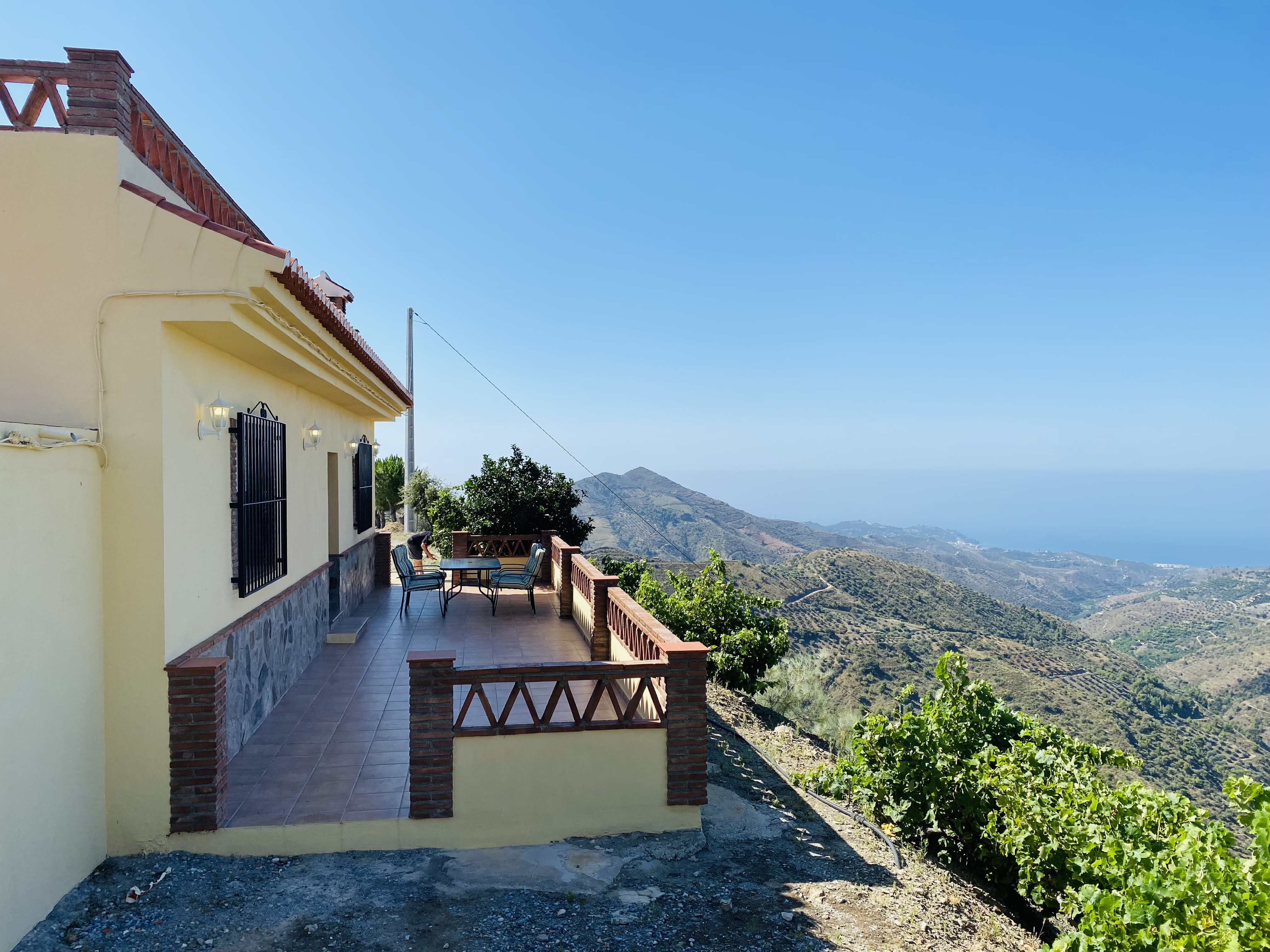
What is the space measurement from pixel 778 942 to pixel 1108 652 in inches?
2413

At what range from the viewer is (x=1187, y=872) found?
3078mm

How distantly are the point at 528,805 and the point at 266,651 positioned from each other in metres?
3.25

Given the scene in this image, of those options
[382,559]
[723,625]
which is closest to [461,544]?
[382,559]

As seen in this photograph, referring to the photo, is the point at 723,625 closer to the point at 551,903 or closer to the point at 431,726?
the point at 431,726

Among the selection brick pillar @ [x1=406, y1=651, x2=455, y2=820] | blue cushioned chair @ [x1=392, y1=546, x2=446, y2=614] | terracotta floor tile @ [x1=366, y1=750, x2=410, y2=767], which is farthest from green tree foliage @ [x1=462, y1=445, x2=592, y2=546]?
brick pillar @ [x1=406, y1=651, x2=455, y2=820]

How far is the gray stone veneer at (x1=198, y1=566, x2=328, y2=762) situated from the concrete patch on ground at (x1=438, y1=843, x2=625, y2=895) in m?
2.01

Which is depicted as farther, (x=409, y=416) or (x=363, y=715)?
(x=409, y=416)

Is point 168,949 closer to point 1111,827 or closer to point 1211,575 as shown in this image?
point 1111,827

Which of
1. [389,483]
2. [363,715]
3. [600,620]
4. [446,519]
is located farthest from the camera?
[389,483]

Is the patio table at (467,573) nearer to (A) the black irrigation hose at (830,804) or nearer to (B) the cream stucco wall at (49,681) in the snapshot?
(A) the black irrigation hose at (830,804)

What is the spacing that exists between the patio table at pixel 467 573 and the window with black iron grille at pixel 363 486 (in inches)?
Answer: 60.6

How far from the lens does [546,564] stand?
13.0 meters

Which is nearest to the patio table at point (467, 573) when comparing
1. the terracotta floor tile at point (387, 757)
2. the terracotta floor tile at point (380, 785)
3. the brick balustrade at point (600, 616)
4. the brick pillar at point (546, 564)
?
the brick pillar at point (546, 564)

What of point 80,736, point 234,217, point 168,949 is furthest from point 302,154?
point 168,949
